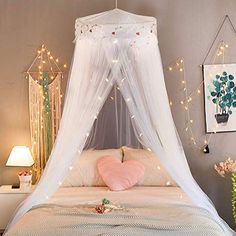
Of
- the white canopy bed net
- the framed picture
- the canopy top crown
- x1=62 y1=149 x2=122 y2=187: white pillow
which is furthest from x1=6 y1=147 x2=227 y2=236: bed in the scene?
the canopy top crown

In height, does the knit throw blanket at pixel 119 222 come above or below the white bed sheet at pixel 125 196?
above

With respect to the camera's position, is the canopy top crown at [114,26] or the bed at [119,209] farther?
the canopy top crown at [114,26]

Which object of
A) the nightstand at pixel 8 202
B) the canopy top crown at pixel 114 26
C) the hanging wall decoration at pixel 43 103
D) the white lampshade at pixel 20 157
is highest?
the canopy top crown at pixel 114 26

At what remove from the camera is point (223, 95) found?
4.52 m

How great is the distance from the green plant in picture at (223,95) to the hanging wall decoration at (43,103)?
5.54ft

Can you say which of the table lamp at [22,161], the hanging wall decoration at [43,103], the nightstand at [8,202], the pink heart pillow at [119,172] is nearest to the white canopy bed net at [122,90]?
the pink heart pillow at [119,172]

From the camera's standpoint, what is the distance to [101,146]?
169 inches

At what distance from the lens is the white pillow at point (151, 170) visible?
402 cm

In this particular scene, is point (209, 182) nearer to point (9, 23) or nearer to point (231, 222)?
point (231, 222)

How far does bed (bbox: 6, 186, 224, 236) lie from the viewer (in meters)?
2.67

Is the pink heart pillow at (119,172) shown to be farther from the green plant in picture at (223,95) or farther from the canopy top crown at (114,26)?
the canopy top crown at (114,26)

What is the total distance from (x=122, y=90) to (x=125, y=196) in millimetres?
932

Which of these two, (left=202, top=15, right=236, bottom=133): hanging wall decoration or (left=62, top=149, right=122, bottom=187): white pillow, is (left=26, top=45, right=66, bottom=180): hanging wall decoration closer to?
(left=62, top=149, right=122, bottom=187): white pillow

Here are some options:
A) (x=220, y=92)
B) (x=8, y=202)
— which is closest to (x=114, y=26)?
(x=220, y=92)
